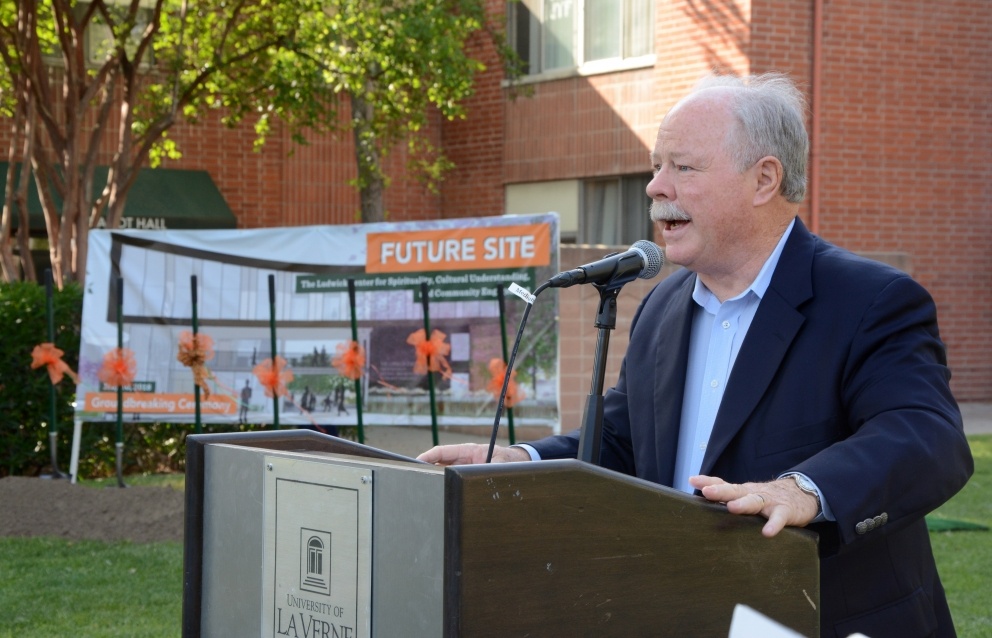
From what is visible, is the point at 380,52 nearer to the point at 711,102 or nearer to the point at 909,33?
the point at 909,33

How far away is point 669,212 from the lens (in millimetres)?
3201

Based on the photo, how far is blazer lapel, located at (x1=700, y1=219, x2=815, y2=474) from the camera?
3004 millimetres

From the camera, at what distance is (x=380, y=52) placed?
1494 cm

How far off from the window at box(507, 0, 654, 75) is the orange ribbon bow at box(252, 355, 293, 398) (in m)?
9.91

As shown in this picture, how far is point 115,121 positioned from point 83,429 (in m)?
8.55

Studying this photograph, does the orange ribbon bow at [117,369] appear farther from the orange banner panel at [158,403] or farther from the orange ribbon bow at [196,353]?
the orange ribbon bow at [196,353]

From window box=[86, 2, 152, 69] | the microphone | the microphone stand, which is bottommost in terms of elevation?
the microphone stand

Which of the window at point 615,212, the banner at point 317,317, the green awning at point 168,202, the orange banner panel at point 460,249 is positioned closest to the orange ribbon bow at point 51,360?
the banner at point 317,317

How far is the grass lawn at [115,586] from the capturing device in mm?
6773

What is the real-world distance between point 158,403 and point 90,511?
64.7 inches

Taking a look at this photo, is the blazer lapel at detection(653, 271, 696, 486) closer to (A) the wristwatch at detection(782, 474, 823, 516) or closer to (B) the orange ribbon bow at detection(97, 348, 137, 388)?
(A) the wristwatch at detection(782, 474, 823, 516)

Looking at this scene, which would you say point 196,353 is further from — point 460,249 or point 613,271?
point 613,271

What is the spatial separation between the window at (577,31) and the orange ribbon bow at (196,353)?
10.1m

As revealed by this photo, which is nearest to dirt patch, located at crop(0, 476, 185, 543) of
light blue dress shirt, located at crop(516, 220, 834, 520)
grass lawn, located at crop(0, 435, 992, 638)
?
grass lawn, located at crop(0, 435, 992, 638)
